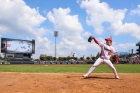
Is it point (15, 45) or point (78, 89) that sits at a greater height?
point (15, 45)

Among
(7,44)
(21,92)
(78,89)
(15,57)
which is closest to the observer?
(21,92)

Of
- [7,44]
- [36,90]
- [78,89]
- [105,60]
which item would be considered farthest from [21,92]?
[7,44]

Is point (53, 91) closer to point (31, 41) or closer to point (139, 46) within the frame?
point (31, 41)

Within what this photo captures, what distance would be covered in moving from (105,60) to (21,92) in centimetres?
479

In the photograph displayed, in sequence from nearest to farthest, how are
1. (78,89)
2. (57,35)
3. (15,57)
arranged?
(78,89) < (15,57) < (57,35)

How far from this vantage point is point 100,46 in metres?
10.1

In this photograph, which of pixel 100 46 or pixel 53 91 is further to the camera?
pixel 100 46

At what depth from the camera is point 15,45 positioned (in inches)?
2309

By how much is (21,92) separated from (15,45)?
177 ft

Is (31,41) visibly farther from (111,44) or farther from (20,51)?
(111,44)

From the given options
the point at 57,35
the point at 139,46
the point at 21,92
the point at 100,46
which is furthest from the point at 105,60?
the point at 139,46

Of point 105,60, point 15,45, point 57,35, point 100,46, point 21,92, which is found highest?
point 57,35

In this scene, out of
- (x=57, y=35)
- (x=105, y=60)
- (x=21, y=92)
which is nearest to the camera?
(x=21, y=92)

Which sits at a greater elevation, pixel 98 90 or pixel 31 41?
pixel 31 41
